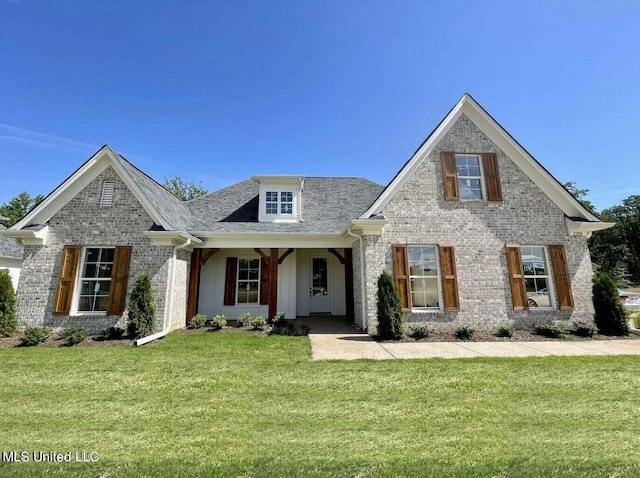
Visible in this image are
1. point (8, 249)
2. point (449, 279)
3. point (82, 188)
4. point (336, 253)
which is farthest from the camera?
point (8, 249)

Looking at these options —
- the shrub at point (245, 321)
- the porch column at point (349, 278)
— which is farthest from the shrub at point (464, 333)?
the shrub at point (245, 321)

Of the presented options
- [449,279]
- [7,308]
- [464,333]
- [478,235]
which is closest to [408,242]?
[449,279]

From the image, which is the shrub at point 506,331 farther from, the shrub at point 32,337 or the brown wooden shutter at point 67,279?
the brown wooden shutter at point 67,279

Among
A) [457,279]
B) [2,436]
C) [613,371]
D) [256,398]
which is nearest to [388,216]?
[457,279]

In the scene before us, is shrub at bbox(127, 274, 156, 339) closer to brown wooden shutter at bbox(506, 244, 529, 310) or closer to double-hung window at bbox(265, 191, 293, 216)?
double-hung window at bbox(265, 191, 293, 216)

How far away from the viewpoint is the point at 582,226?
9.62 m

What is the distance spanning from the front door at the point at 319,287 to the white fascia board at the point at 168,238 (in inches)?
221

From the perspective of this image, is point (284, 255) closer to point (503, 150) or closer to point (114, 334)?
point (114, 334)

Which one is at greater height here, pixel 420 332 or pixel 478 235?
pixel 478 235

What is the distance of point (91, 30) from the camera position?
873cm

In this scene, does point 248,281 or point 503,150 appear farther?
point 248,281

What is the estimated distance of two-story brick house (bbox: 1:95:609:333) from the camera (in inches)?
361

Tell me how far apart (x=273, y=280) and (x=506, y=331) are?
7.56 metres

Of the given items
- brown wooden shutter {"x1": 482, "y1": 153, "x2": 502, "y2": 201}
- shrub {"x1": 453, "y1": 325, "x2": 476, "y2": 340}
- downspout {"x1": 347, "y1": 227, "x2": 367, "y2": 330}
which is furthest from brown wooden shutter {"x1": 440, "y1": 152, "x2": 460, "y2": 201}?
shrub {"x1": 453, "y1": 325, "x2": 476, "y2": 340}
